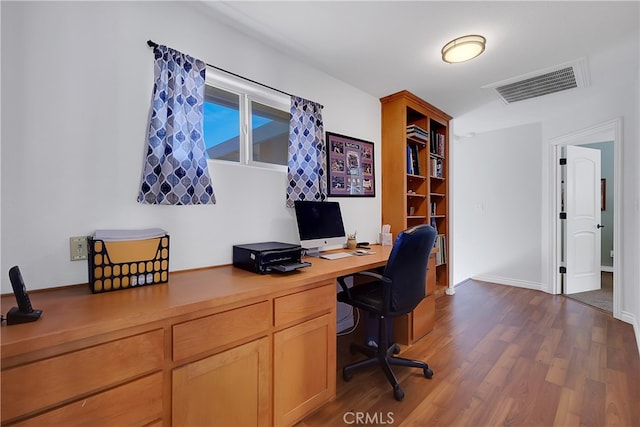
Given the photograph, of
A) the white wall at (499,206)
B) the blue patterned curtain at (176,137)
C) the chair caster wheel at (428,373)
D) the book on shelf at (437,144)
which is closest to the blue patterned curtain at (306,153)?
the blue patterned curtain at (176,137)

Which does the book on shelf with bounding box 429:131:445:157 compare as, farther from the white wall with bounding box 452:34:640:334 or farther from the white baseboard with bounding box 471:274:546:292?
the white baseboard with bounding box 471:274:546:292

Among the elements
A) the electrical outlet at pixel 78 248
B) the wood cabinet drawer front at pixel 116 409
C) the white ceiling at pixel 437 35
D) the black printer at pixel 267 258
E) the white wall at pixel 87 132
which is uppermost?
the white ceiling at pixel 437 35

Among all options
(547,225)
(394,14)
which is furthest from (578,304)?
(394,14)

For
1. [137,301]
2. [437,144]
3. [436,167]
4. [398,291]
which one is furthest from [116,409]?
[437,144]

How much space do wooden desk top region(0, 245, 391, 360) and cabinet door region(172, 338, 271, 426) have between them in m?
0.24

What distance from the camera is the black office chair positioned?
1.75m

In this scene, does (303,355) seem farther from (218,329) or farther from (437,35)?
(437,35)

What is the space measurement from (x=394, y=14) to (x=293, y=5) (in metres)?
0.65

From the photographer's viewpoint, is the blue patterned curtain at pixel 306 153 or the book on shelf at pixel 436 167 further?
the book on shelf at pixel 436 167

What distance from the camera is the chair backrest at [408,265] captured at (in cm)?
174

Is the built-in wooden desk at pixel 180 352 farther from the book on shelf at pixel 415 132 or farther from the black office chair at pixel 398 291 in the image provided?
the book on shelf at pixel 415 132

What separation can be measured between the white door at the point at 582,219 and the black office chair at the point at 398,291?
311 centimetres

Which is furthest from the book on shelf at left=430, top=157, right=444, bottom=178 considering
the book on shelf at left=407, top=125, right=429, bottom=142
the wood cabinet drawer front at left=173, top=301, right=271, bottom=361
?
the wood cabinet drawer front at left=173, top=301, right=271, bottom=361

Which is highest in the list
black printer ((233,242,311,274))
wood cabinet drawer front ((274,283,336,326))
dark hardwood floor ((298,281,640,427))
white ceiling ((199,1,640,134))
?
white ceiling ((199,1,640,134))
